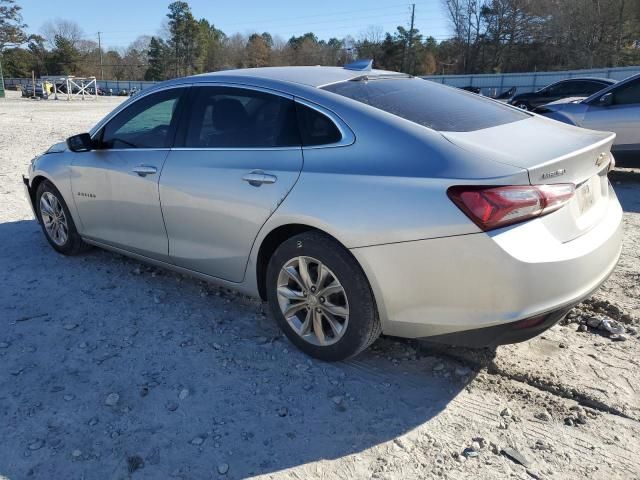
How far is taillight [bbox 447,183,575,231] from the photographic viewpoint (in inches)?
93.6

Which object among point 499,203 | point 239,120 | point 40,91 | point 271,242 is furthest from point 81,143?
point 40,91

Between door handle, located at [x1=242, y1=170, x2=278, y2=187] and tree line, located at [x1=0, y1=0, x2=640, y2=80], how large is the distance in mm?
66761

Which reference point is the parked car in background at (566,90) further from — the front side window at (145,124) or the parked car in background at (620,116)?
the front side window at (145,124)

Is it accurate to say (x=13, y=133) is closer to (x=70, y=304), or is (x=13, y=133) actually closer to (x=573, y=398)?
(x=70, y=304)

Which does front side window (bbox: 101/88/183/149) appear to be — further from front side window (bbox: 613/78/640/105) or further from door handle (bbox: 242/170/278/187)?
front side window (bbox: 613/78/640/105)

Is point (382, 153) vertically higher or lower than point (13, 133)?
higher

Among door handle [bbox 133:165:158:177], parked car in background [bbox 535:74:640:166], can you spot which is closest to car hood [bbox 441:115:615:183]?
door handle [bbox 133:165:158:177]

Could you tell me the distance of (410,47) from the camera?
7569 cm

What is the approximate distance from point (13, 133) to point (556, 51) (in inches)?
→ 2668

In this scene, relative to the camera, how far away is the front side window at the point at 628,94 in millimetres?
7746

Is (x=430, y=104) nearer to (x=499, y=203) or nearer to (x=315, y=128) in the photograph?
(x=315, y=128)

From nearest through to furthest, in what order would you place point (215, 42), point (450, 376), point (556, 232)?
point (556, 232) < point (450, 376) < point (215, 42)

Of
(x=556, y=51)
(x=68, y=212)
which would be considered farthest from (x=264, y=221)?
(x=556, y=51)

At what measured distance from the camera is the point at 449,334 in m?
2.64
